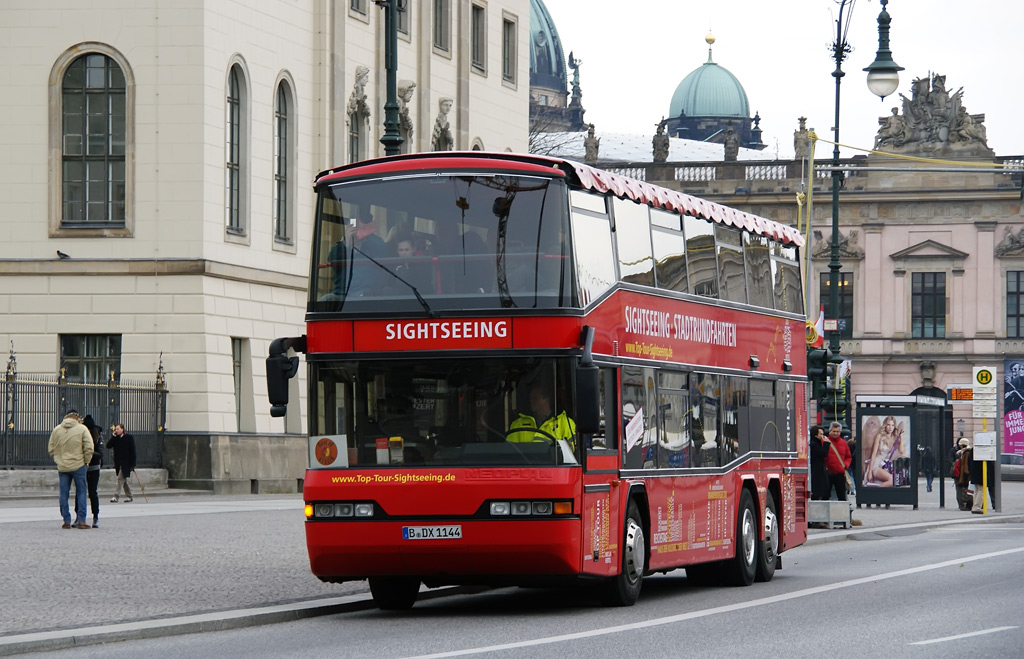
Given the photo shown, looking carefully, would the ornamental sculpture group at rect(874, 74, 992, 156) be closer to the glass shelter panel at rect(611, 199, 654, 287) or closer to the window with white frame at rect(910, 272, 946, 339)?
the window with white frame at rect(910, 272, 946, 339)

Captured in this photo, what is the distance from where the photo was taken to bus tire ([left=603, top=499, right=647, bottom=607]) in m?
16.3

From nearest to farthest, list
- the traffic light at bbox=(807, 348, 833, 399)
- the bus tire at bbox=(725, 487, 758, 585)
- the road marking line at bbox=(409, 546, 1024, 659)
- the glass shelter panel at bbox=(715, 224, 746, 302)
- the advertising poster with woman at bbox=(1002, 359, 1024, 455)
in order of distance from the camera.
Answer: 1. the road marking line at bbox=(409, 546, 1024, 659)
2. the glass shelter panel at bbox=(715, 224, 746, 302)
3. the bus tire at bbox=(725, 487, 758, 585)
4. the traffic light at bbox=(807, 348, 833, 399)
5. the advertising poster with woman at bbox=(1002, 359, 1024, 455)

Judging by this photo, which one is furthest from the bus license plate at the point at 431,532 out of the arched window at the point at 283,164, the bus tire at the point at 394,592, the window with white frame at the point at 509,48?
the window with white frame at the point at 509,48

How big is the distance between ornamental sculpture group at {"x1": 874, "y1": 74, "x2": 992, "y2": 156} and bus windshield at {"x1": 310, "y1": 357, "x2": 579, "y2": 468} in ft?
237

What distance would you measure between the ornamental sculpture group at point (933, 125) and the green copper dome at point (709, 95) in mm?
43222

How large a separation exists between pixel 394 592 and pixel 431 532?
1519 mm

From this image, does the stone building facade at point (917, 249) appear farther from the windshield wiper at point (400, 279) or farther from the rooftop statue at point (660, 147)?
the windshield wiper at point (400, 279)

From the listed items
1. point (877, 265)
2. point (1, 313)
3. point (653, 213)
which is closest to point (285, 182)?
point (1, 313)

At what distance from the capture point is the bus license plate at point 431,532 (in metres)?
15.1

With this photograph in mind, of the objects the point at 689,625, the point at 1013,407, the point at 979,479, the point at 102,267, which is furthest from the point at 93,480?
the point at 1013,407

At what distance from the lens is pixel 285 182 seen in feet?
141

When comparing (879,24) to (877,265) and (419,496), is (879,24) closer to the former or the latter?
(419,496)

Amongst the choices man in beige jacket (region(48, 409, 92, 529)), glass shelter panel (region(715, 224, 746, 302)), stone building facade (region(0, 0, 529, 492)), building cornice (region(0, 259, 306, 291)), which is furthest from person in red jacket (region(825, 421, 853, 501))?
glass shelter panel (region(715, 224, 746, 302))

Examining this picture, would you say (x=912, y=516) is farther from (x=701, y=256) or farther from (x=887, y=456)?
(x=701, y=256)
